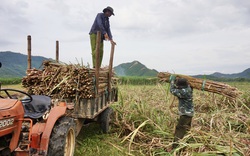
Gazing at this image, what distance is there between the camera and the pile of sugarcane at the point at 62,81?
16.6ft

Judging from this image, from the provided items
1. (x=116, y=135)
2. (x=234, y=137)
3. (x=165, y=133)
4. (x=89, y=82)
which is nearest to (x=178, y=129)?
(x=165, y=133)

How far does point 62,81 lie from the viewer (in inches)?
200

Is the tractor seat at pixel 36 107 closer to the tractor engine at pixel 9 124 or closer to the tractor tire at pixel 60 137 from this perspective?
the tractor tire at pixel 60 137

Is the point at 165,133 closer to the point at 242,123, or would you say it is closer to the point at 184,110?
the point at 184,110

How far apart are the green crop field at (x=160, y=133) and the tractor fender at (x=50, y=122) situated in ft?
4.43

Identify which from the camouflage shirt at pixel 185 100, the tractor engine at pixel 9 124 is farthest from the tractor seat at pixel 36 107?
the camouflage shirt at pixel 185 100

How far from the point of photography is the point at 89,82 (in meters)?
5.07

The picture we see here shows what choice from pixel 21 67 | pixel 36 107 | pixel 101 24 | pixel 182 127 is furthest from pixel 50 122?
pixel 21 67

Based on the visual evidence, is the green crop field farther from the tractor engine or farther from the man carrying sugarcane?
the tractor engine

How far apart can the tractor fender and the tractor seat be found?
0.39 ft

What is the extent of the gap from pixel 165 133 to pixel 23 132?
3.13m

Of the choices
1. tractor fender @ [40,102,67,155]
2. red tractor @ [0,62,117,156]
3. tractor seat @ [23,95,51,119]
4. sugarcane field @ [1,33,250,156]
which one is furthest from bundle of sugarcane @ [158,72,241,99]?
tractor seat @ [23,95,51,119]

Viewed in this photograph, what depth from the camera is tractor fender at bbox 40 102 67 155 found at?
3.45 m

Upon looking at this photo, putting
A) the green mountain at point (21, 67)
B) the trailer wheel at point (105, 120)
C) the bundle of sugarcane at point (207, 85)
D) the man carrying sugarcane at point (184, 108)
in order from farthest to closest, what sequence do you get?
1. the green mountain at point (21, 67)
2. the bundle of sugarcane at point (207, 85)
3. the trailer wheel at point (105, 120)
4. the man carrying sugarcane at point (184, 108)
